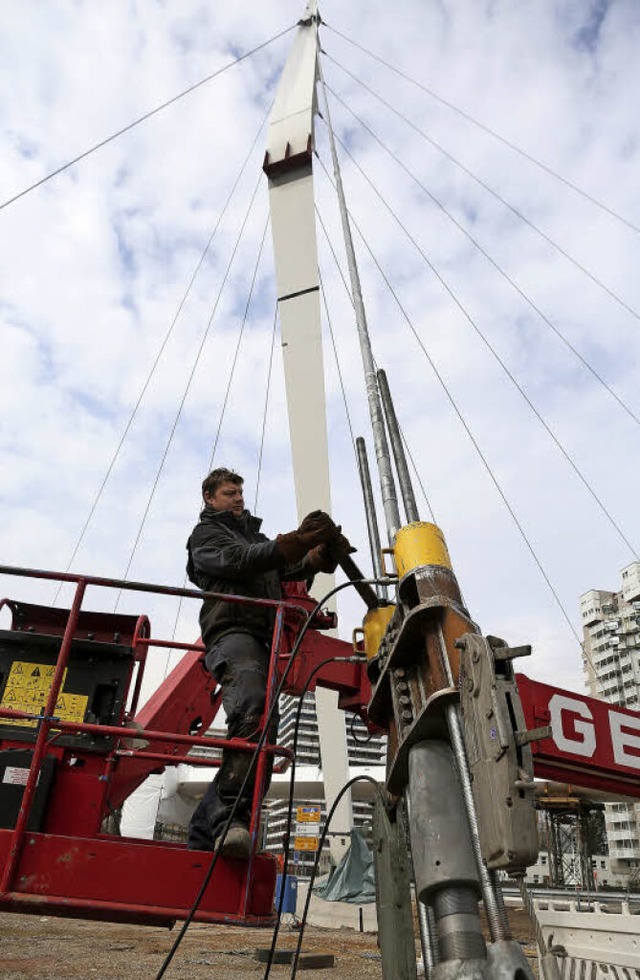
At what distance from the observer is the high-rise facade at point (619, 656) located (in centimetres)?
7731

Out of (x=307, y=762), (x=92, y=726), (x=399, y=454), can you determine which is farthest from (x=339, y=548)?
(x=307, y=762)

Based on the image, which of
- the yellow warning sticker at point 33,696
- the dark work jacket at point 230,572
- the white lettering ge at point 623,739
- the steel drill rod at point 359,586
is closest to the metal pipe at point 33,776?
the yellow warning sticker at point 33,696

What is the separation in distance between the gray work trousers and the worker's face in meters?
0.88

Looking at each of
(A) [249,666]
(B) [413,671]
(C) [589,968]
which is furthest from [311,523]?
(C) [589,968]

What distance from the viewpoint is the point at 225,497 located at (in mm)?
4195

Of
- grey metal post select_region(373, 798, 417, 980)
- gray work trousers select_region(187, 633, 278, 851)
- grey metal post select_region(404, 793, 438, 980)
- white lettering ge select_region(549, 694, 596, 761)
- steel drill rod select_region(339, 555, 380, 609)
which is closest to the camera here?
grey metal post select_region(404, 793, 438, 980)

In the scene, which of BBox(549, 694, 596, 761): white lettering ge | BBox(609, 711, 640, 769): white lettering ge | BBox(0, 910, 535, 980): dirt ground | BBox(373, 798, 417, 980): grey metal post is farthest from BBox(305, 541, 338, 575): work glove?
BBox(0, 910, 535, 980): dirt ground

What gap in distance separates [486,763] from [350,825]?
1847cm

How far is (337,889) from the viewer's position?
55.4 ft

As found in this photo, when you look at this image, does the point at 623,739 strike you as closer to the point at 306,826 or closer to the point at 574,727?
the point at 574,727

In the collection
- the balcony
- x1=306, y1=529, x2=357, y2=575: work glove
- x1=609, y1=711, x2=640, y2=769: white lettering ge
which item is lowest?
x1=609, y1=711, x2=640, y2=769: white lettering ge

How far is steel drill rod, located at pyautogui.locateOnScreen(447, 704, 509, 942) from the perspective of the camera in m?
1.89

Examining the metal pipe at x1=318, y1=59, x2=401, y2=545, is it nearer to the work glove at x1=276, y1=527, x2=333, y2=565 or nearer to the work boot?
the work glove at x1=276, y1=527, x2=333, y2=565

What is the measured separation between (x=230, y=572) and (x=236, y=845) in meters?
1.33
